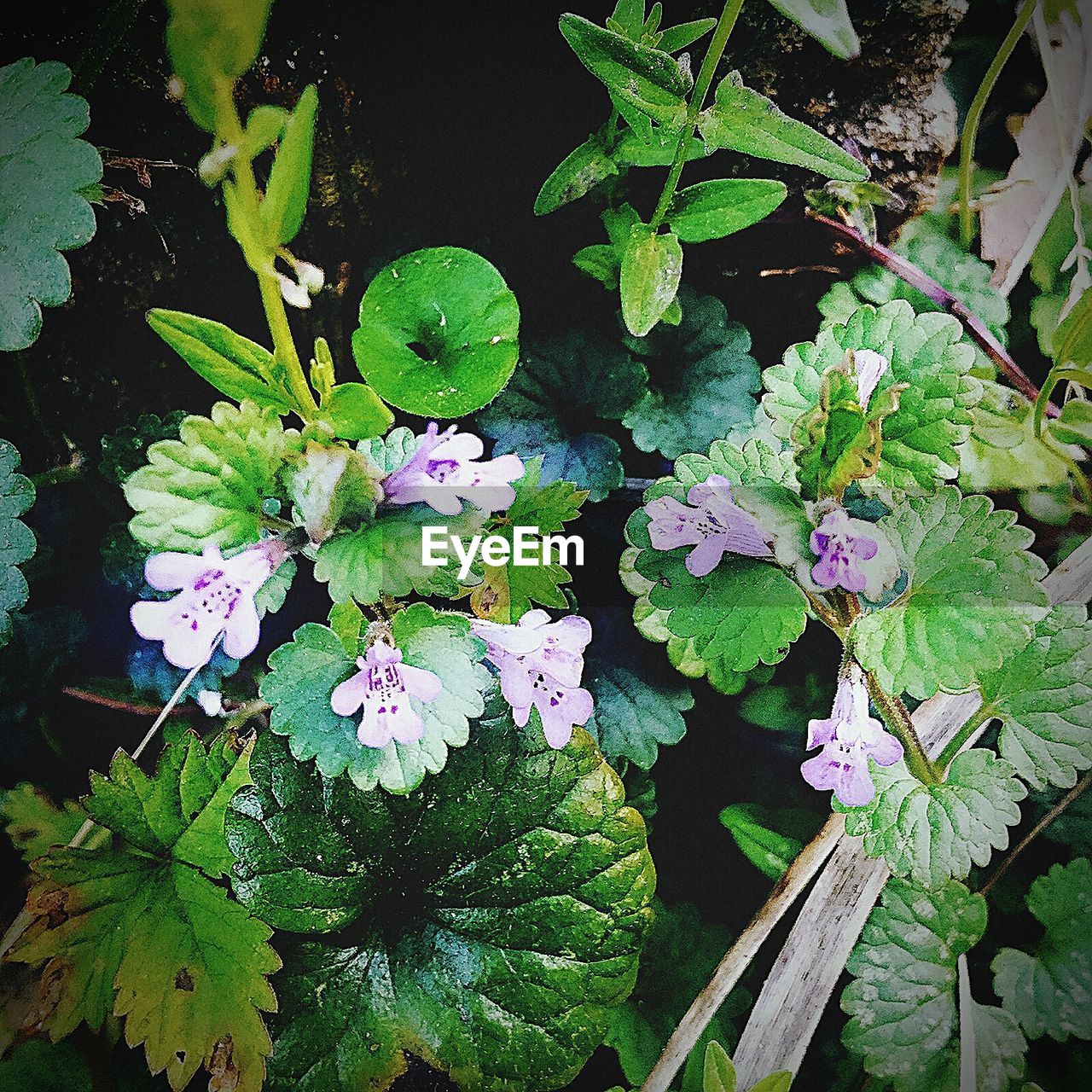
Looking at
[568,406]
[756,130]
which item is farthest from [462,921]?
[756,130]

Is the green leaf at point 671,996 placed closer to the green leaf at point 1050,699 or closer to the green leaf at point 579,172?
the green leaf at point 1050,699

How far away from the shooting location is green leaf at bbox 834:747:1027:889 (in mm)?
763

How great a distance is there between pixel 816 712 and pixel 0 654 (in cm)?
74

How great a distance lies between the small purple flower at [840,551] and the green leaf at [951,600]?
63mm

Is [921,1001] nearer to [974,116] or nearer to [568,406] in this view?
[568,406]

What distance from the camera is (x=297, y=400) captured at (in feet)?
2.34

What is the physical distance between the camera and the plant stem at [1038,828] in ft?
2.69

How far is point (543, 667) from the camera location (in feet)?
2.48

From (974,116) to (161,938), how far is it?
996mm

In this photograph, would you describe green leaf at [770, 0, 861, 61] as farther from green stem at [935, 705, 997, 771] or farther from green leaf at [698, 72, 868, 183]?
green stem at [935, 705, 997, 771]

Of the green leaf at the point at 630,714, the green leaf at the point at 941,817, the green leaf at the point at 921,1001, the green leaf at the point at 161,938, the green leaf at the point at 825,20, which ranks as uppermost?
the green leaf at the point at 825,20

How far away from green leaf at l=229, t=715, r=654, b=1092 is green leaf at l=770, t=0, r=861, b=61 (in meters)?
0.60

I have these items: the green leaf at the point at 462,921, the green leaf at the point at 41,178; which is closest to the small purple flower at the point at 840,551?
the green leaf at the point at 462,921

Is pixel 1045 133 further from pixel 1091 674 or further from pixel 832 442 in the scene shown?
pixel 1091 674
